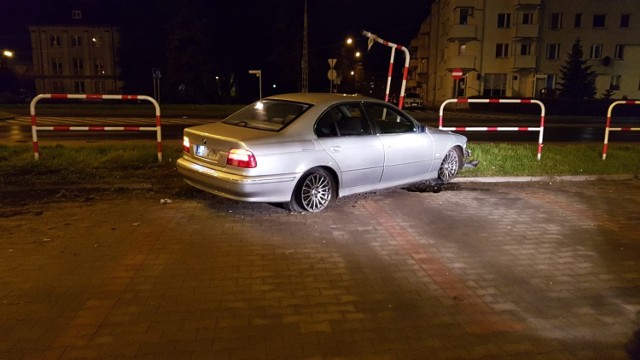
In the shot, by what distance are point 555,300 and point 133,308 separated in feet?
12.0

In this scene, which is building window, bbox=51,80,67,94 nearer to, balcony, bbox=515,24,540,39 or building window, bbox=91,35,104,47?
building window, bbox=91,35,104,47

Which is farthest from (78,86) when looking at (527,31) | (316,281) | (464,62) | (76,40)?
(316,281)

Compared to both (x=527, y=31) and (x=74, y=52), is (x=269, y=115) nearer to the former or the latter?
(x=527, y=31)

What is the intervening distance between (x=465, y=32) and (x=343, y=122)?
143 ft

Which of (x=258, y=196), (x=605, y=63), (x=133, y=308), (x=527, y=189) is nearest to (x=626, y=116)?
(x=605, y=63)

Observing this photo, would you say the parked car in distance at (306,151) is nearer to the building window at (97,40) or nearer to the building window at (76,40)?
the building window at (97,40)

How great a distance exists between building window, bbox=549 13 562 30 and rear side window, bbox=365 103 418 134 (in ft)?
147

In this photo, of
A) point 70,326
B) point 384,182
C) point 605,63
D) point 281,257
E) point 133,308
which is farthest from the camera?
point 605,63

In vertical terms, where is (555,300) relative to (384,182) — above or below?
below

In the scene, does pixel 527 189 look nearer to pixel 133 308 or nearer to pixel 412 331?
pixel 412 331

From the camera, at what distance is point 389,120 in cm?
852

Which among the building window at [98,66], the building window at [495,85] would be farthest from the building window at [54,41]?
the building window at [495,85]

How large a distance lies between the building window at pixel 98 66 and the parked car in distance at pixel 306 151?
2410 inches

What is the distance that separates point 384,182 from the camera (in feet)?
26.8
